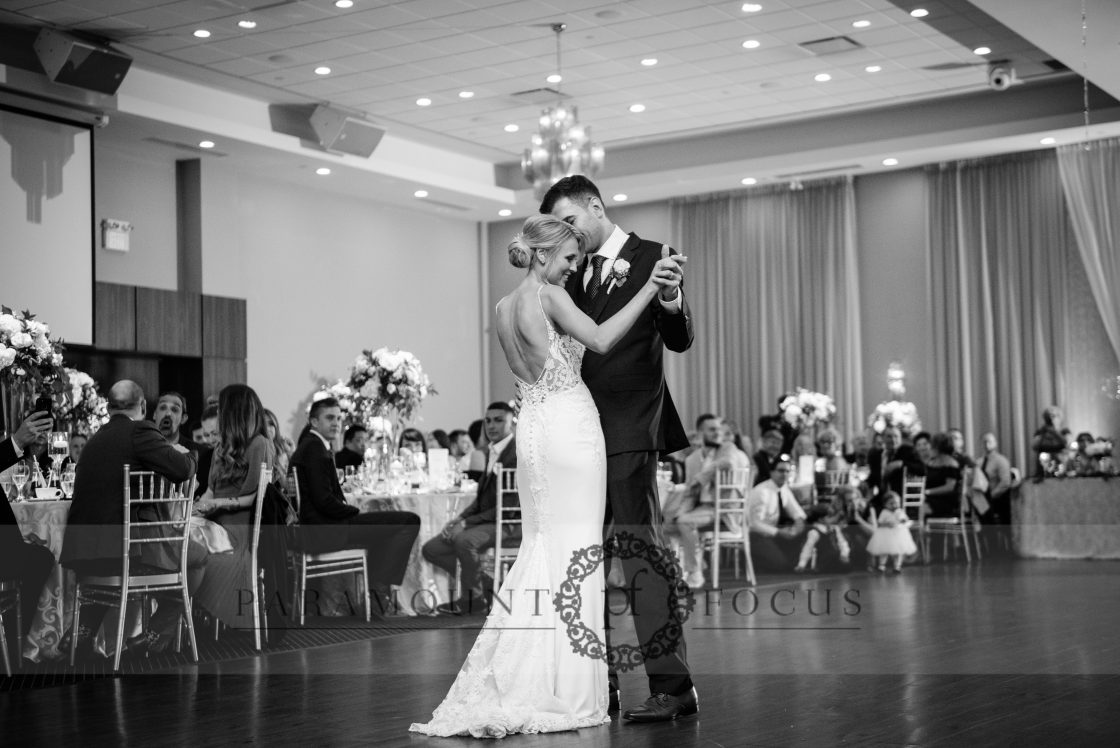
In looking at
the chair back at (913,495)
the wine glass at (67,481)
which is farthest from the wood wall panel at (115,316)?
the chair back at (913,495)

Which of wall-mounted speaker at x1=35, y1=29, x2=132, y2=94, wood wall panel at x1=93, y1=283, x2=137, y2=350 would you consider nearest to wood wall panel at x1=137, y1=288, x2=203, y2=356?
wood wall panel at x1=93, y1=283, x2=137, y2=350

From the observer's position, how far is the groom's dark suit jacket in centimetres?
418

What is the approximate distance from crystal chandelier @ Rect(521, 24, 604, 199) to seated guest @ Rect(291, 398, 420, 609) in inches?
138

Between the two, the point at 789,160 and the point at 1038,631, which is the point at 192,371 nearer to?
the point at 789,160

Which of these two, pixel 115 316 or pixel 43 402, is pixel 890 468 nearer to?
pixel 115 316

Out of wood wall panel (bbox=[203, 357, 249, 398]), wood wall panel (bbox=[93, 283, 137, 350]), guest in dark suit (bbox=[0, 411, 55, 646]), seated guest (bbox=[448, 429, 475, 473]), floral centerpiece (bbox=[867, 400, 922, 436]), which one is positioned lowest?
guest in dark suit (bbox=[0, 411, 55, 646])

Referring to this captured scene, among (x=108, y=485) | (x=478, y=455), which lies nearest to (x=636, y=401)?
(x=108, y=485)

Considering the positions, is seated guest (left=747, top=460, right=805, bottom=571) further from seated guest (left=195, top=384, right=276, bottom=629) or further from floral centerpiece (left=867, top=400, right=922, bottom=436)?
seated guest (left=195, top=384, right=276, bottom=629)

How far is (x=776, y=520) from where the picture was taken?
10648 mm

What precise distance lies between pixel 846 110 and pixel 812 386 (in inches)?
131

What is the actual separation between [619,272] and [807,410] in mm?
10591

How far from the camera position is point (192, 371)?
42.6ft

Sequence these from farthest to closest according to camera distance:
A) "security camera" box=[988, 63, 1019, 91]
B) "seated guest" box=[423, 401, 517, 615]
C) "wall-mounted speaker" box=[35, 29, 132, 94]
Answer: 1. "security camera" box=[988, 63, 1019, 91]
2. "wall-mounted speaker" box=[35, 29, 132, 94]
3. "seated guest" box=[423, 401, 517, 615]

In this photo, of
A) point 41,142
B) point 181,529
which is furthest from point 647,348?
point 41,142
